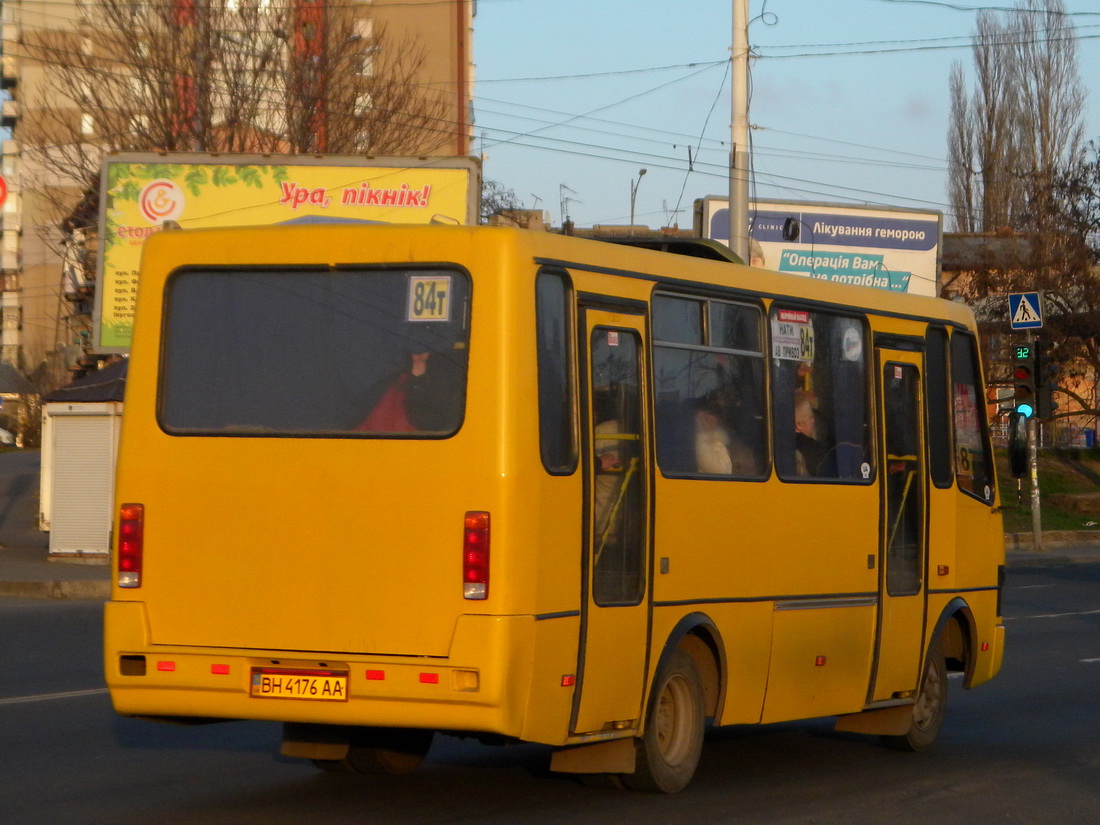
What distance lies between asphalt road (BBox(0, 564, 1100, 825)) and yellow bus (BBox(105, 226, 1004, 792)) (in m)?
0.31

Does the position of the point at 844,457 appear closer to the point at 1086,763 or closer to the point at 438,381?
the point at 1086,763

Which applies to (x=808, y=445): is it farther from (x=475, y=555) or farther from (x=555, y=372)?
(x=475, y=555)

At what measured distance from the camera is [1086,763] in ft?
32.4

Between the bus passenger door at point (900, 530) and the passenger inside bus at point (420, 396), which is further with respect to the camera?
the bus passenger door at point (900, 530)

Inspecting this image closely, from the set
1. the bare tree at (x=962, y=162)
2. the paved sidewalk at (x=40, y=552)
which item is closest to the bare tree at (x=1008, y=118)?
A: the bare tree at (x=962, y=162)

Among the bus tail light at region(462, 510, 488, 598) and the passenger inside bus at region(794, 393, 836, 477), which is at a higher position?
the passenger inside bus at region(794, 393, 836, 477)

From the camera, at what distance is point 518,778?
29.3ft

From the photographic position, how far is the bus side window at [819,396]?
365 inches

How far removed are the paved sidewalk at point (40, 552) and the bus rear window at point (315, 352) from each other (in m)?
11.9

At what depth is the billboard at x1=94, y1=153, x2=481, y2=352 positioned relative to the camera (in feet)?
92.9

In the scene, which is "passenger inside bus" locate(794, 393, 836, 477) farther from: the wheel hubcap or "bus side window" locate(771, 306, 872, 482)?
the wheel hubcap

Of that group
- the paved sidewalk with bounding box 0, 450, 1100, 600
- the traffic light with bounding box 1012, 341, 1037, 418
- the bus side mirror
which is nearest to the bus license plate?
the bus side mirror

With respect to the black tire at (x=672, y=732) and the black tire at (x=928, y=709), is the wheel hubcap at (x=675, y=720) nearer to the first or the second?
the black tire at (x=672, y=732)

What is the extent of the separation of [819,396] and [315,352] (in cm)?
324
